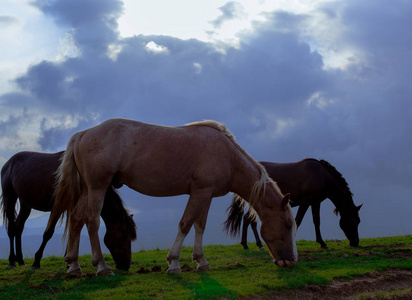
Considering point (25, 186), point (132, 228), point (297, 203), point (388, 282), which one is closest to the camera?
point (388, 282)

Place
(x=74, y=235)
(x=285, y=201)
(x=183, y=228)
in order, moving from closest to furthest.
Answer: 1. (x=183, y=228)
2. (x=285, y=201)
3. (x=74, y=235)

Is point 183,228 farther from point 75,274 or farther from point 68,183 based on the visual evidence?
point 68,183

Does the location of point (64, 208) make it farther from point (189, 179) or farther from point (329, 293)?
point (329, 293)

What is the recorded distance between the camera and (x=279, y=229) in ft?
24.5

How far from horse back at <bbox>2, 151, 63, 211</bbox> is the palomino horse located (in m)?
2.41

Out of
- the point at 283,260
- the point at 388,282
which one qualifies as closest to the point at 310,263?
the point at 283,260

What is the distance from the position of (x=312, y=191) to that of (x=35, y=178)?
787cm

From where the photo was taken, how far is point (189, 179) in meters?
7.31

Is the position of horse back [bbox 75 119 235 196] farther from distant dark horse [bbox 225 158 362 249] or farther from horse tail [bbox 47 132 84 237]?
distant dark horse [bbox 225 158 362 249]

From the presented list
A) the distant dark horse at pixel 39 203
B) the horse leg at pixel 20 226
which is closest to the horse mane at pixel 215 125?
the distant dark horse at pixel 39 203

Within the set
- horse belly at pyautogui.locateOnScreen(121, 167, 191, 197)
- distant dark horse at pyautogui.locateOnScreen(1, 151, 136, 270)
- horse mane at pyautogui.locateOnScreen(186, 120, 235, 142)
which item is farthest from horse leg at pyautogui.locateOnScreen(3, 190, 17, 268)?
horse mane at pyautogui.locateOnScreen(186, 120, 235, 142)

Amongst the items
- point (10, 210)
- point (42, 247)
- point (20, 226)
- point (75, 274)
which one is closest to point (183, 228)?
point (75, 274)

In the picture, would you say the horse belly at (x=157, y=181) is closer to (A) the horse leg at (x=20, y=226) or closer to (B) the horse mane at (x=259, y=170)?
(B) the horse mane at (x=259, y=170)

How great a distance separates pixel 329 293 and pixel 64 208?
5079 millimetres
